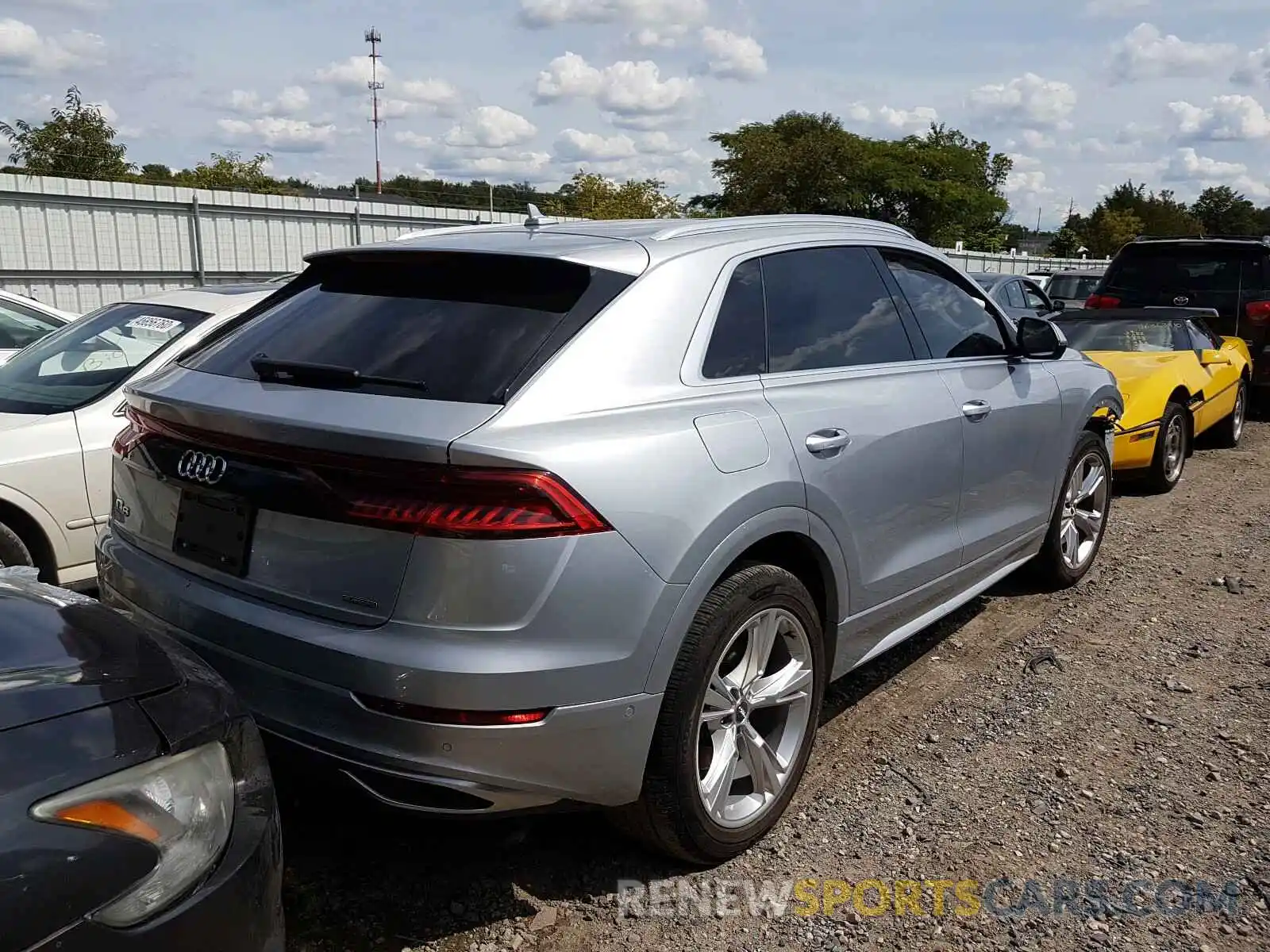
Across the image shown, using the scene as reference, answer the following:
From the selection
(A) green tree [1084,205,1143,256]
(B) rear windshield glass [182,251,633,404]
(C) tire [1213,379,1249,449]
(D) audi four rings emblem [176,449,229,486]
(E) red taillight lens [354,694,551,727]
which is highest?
(A) green tree [1084,205,1143,256]

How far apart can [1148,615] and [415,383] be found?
13.5 ft

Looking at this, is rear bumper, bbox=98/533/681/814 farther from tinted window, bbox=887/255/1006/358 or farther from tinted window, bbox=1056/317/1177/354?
tinted window, bbox=1056/317/1177/354

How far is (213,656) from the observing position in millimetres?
2648

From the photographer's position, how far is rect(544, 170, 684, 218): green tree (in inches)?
1140

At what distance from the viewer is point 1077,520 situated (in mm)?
5410

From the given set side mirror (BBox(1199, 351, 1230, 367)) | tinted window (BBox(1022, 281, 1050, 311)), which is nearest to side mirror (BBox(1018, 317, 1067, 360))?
side mirror (BBox(1199, 351, 1230, 367))

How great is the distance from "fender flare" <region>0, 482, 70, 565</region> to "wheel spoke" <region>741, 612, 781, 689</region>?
3.24 meters

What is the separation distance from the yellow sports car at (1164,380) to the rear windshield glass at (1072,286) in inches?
355

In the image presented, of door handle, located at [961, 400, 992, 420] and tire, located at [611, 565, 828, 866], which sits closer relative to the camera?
tire, located at [611, 565, 828, 866]

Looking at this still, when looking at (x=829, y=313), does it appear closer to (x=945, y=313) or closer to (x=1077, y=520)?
(x=945, y=313)

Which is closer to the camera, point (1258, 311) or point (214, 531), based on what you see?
point (214, 531)

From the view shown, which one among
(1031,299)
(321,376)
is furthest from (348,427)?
(1031,299)

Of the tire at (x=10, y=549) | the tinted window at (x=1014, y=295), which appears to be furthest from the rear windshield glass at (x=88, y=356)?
the tinted window at (x=1014, y=295)

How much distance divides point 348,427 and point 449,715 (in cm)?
70
